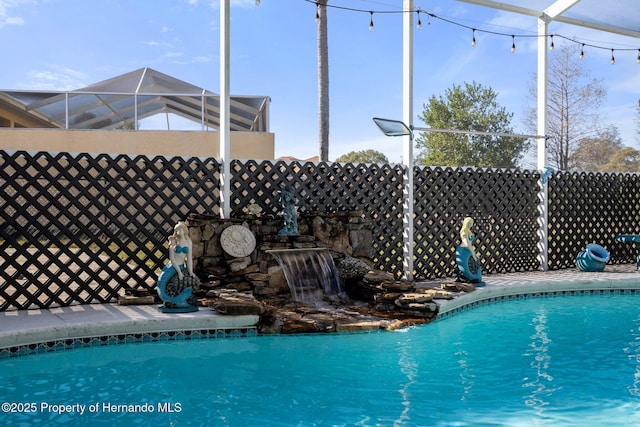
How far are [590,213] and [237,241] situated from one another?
22.3ft

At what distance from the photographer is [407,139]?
7727 millimetres

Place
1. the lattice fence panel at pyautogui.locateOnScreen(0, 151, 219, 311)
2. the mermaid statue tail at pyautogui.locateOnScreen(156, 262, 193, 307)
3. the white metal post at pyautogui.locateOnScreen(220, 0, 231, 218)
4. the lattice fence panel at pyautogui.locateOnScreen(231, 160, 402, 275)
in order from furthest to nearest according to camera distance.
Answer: the lattice fence panel at pyautogui.locateOnScreen(231, 160, 402, 275)
the white metal post at pyautogui.locateOnScreen(220, 0, 231, 218)
the lattice fence panel at pyautogui.locateOnScreen(0, 151, 219, 311)
the mermaid statue tail at pyautogui.locateOnScreen(156, 262, 193, 307)

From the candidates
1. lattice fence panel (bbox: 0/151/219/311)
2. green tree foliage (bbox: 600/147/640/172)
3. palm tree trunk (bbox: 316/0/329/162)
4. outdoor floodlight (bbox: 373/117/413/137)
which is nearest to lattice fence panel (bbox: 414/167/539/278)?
outdoor floodlight (bbox: 373/117/413/137)

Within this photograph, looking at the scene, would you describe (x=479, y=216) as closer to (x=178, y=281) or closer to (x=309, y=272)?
(x=309, y=272)

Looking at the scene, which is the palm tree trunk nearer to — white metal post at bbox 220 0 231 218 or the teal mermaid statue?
white metal post at bbox 220 0 231 218

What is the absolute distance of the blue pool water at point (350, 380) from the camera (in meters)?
3.01

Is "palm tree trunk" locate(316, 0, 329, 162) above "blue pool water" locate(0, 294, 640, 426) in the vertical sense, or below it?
above

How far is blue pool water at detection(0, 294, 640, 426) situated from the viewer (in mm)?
3014

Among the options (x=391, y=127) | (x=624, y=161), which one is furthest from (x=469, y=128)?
(x=391, y=127)

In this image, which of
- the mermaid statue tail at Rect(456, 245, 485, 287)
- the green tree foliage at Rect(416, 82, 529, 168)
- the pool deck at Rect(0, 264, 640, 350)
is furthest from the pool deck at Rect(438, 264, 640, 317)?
the green tree foliage at Rect(416, 82, 529, 168)

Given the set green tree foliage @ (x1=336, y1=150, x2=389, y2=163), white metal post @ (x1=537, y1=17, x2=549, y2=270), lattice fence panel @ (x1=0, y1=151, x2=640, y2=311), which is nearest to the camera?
lattice fence panel @ (x1=0, y1=151, x2=640, y2=311)

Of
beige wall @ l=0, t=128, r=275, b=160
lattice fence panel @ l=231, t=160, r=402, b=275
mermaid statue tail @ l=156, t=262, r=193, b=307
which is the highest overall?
beige wall @ l=0, t=128, r=275, b=160

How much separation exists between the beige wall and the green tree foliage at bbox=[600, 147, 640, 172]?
59.9ft

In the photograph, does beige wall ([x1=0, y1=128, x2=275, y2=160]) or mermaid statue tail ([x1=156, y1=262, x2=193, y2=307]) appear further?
beige wall ([x1=0, y1=128, x2=275, y2=160])
